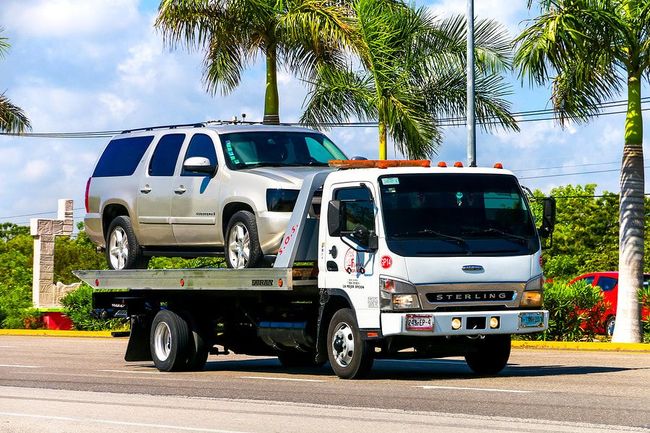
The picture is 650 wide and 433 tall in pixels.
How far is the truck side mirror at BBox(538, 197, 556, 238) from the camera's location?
51.9ft

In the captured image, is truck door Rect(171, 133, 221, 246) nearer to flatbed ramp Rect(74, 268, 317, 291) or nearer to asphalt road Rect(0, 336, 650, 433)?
flatbed ramp Rect(74, 268, 317, 291)

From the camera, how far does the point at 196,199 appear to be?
1772 centimetres

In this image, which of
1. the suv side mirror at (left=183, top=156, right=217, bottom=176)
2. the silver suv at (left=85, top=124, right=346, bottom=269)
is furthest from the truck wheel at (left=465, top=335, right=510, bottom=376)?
the suv side mirror at (left=183, top=156, right=217, bottom=176)

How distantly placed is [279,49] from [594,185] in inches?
2367

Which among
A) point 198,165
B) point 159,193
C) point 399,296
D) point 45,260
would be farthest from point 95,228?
point 45,260

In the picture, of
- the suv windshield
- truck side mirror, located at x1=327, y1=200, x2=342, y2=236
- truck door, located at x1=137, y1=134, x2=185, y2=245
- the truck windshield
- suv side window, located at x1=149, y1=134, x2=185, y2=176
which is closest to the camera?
the truck windshield

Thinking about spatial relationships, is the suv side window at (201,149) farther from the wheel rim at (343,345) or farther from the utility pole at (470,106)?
the utility pole at (470,106)

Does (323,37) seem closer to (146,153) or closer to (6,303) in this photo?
(146,153)

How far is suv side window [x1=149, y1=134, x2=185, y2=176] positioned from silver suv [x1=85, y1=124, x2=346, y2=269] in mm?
14

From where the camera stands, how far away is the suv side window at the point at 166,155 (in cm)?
1836

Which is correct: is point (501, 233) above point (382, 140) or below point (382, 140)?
below

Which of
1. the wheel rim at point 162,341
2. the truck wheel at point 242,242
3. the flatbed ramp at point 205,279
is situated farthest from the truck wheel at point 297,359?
the truck wheel at point 242,242

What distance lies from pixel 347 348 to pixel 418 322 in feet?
3.85

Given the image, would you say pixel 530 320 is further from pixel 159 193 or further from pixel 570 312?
pixel 570 312
